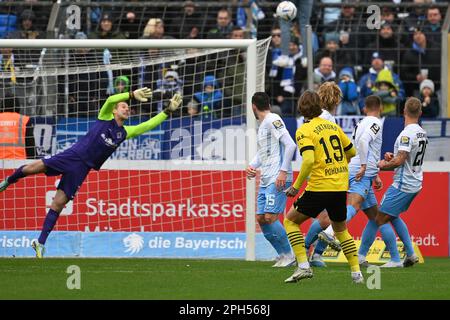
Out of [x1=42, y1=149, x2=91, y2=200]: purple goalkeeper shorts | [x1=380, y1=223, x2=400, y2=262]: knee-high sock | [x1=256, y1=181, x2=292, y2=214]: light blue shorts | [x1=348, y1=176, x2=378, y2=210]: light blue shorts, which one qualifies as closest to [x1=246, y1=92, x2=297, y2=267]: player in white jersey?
[x1=256, y1=181, x2=292, y2=214]: light blue shorts

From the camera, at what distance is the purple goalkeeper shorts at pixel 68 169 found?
14562mm

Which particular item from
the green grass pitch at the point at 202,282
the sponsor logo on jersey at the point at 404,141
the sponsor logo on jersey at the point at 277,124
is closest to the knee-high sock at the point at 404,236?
the green grass pitch at the point at 202,282

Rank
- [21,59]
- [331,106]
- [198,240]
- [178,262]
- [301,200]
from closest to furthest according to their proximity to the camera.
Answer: [301,200] < [331,106] < [178,262] < [198,240] < [21,59]

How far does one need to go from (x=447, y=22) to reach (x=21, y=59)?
25.3ft

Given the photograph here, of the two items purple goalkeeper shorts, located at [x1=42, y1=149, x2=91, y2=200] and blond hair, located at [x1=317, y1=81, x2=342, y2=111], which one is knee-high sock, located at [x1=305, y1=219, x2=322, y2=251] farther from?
purple goalkeeper shorts, located at [x1=42, y1=149, x2=91, y2=200]

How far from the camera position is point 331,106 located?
13.6 meters

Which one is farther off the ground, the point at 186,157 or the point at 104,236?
the point at 186,157

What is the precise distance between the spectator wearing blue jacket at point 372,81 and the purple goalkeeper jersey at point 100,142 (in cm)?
679

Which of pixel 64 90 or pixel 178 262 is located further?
pixel 64 90

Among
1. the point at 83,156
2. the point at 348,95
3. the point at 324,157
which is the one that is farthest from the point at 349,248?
the point at 348,95

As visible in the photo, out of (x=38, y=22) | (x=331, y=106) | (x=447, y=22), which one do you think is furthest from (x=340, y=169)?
(x=38, y=22)

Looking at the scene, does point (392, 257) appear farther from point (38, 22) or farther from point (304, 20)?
point (38, 22)

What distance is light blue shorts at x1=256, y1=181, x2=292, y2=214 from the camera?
1392cm

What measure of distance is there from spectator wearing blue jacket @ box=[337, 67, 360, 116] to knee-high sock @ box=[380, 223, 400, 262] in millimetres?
5871
